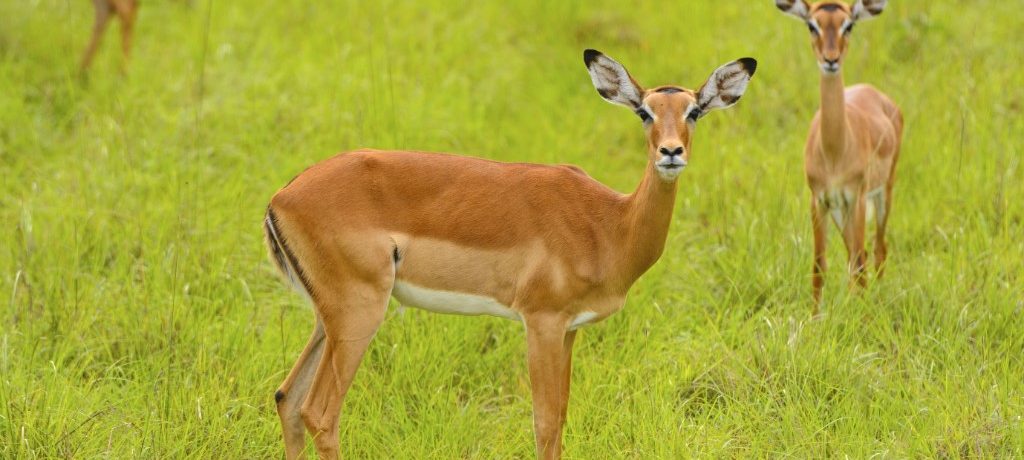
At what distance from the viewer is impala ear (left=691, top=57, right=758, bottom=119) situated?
4.46 meters

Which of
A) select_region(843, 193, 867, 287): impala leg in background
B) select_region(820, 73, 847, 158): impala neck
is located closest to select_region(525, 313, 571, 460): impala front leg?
select_region(843, 193, 867, 287): impala leg in background

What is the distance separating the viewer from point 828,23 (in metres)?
6.07

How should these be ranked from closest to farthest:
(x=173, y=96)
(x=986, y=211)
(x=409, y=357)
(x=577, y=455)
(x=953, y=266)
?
(x=577, y=455) → (x=409, y=357) → (x=953, y=266) → (x=986, y=211) → (x=173, y=96)

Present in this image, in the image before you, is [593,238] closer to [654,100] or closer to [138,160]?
[654,100]

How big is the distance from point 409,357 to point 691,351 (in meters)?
1.13

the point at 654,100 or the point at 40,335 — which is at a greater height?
the point at 654,100

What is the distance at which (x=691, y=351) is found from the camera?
5.23 meters

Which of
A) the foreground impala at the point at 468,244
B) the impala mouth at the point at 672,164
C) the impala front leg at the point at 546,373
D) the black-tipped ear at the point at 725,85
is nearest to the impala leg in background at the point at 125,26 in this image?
the foreground impala at the point at 468,244

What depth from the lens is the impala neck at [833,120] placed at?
605 centimetres

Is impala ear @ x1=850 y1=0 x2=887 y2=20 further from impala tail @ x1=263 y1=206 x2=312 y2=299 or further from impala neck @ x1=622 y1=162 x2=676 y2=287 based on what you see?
impala tail @ x1=263 y1=206 x2=312 y2=299

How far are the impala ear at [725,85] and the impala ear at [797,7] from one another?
1871 mm

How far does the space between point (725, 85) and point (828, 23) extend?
1.76 meters

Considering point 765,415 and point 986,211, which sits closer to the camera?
point 765,415

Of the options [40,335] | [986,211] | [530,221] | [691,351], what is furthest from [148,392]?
[986,211]
